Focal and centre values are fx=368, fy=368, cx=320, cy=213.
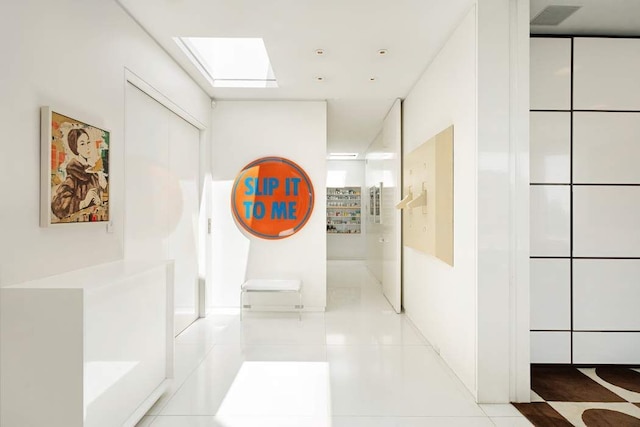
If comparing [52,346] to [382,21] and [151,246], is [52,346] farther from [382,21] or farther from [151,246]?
[382,21]

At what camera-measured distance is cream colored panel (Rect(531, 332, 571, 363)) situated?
3.01m

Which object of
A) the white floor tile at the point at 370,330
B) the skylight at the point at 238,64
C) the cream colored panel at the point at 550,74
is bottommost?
the white floor tile at the point at 370,330

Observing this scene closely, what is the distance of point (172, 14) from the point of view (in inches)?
Result: 107

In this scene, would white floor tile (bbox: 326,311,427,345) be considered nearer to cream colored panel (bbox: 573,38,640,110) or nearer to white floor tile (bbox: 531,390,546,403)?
white floor tile (bbox: 531,390,546,403)

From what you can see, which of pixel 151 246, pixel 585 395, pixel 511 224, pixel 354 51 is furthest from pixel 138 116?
pixel 585 395

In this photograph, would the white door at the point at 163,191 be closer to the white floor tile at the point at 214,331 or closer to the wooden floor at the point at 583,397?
the white floor tile at the point at 214,331

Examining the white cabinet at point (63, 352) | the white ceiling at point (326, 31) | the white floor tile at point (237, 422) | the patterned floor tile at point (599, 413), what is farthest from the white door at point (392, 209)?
the white cabinet at point (63, 352)

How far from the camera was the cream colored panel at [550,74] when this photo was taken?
300cm

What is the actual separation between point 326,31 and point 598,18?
2093mm

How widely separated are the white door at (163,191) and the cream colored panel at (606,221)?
11.6 ft

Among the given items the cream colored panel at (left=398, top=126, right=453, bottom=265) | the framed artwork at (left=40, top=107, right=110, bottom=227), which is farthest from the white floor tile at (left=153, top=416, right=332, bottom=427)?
the cream colored panel at (left=398, top=126, right=453, bottom=265)

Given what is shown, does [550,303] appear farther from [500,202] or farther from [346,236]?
[346,236]

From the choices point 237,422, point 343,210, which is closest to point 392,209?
point 237,422

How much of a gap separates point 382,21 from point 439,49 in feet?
2.49
